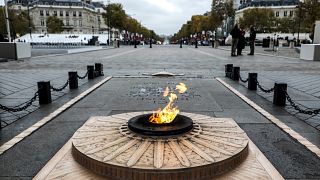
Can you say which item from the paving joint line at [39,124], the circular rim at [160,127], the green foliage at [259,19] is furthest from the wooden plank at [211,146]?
the green foliage at [259,19]

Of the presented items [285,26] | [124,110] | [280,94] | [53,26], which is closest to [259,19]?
[285,26]

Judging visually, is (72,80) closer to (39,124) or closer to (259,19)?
(39,124)

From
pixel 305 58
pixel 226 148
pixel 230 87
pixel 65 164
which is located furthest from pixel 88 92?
pixel 305 58

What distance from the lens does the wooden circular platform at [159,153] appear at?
3.14 metres

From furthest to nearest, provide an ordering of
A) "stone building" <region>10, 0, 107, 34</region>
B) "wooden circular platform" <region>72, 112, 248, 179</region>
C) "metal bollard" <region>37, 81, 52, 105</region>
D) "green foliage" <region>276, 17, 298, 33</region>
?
"stone building" <region>10, 0, 107, 34</region>, "green foliage" <region>276, 17, 298, 33</region>, "metal bollard" <region>37, 81, 52, 105</region>, "wooden circular platform" <region>72, 112, 248, 179</region>

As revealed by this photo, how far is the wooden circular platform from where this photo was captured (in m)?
3.14

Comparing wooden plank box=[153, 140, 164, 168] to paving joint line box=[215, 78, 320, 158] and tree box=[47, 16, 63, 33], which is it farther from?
tree box=[47, 16, 63, 33]

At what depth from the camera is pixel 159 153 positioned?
342 centimetres

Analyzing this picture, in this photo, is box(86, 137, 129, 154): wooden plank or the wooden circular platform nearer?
the wooden circular platform

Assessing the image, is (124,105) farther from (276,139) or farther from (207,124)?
(276,139)

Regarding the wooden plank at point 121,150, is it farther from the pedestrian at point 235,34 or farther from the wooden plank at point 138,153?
the pedestrian at point 235,34

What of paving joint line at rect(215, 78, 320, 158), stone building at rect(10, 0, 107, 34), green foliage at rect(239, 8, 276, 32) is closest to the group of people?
paving joint line at rect(215, 78, 320, 158)

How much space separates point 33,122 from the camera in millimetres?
5680

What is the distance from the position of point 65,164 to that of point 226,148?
78.6 inches
